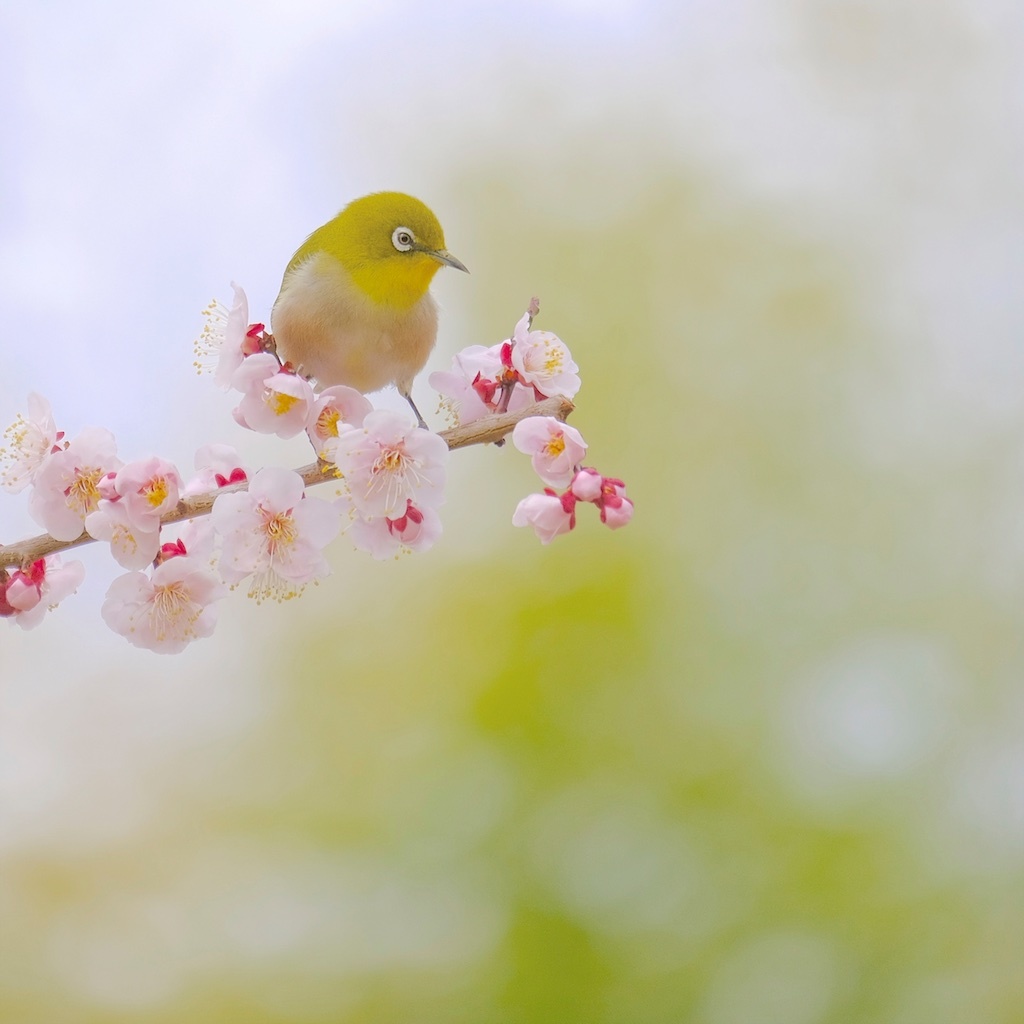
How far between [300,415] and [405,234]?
0.33 metres

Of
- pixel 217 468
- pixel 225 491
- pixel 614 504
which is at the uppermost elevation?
pixel 217 468

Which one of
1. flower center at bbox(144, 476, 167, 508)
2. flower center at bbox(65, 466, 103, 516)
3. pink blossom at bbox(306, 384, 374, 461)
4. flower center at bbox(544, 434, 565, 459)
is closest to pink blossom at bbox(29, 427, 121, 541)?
flower center at bbox(65, 466, 103, 516)

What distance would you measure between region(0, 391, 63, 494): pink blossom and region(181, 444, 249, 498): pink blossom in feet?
0.52

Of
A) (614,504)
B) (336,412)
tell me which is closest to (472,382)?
(336,412)

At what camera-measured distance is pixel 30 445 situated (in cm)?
122

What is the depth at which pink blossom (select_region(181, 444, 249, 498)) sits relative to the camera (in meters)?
1.25

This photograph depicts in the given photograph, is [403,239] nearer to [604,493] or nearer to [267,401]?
[267,401]

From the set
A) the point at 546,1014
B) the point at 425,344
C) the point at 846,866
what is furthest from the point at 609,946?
the point at 425,344

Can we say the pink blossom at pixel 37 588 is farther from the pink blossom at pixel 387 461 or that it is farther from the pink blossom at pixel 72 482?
the pink blossom at pixel 387 461

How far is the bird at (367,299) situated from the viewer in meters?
1.33

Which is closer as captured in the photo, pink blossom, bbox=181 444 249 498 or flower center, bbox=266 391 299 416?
flower center, bbox=266 391 299 416

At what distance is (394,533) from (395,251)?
40cm

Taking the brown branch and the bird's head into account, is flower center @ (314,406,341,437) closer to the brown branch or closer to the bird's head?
the brown branch

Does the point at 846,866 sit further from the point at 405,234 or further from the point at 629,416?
the point at 405,234
